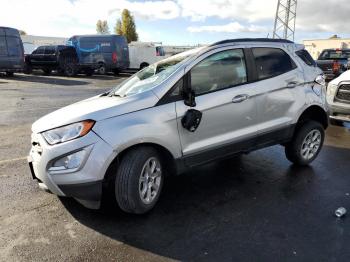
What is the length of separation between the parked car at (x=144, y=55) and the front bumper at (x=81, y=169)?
911 inches

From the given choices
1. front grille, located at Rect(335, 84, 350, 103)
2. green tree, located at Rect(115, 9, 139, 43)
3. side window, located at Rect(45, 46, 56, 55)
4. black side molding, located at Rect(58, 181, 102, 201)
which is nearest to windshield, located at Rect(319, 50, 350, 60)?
front grille, located at Rect(335, 84, 350, 103)

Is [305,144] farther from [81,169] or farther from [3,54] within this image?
[3,54]

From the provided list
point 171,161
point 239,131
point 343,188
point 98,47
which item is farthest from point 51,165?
point 98,47

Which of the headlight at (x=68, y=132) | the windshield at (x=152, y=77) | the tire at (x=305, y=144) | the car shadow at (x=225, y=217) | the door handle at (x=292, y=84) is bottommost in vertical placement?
the car shadow at (x=225, y=217)

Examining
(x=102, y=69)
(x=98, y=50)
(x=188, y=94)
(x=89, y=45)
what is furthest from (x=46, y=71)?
(x=188, y=94)

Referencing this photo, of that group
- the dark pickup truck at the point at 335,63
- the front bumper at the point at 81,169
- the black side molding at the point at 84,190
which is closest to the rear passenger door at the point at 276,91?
the front bumper at the point at 81,169

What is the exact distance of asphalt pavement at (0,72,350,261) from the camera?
3.23m

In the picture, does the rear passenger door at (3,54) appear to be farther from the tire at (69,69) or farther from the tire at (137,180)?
the tire at (137,180)

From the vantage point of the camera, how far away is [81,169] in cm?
345

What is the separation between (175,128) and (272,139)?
1.70 meters

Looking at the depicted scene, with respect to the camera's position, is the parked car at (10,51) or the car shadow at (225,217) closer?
the car shadow at (225,217)

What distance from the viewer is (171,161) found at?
4008 millimetres

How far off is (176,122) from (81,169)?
1.08m

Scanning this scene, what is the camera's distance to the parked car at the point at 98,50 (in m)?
23.0
